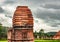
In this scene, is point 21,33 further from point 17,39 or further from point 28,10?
point 28,10

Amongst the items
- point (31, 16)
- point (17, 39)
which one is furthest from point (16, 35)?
point (31, 16)

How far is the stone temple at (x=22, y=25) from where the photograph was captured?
31.5 meters

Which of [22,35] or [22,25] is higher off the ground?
[22,25]

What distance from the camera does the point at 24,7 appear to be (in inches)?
1282

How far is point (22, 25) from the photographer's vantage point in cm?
3197

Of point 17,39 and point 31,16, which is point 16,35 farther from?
point 31,16

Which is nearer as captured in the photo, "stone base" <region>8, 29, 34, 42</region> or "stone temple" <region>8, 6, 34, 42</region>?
"stone base" <region>8, 29, 34, 42</region>

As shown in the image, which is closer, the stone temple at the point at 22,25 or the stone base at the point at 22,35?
the stone base at the point at 22,35

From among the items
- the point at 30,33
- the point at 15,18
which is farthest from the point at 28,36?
the point at 15,18

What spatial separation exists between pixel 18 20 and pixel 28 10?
1611 mm

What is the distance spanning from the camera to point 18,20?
32062 mm

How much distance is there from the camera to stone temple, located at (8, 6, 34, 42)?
104 ft

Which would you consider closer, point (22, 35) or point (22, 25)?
point (22, 35)

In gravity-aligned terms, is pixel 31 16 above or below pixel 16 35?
above
